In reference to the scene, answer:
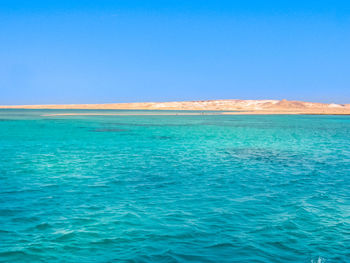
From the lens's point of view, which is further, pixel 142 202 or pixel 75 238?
pixel 142 202

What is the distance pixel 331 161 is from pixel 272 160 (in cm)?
382

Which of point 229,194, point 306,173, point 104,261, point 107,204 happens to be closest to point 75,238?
point 104,261

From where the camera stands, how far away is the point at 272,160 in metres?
23.6

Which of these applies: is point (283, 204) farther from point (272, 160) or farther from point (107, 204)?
point (272, 160)

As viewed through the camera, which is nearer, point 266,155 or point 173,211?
point 173,211

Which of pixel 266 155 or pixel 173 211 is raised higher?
pixel 266 155

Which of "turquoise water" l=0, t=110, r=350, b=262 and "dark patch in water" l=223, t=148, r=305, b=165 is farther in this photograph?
"dark patch in water" l=223, t=148, r=305, b=165

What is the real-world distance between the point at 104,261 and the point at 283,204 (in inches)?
287

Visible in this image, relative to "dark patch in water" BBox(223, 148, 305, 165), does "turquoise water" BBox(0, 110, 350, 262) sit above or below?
below

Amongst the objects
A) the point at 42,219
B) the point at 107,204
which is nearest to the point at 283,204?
the point at 107,204

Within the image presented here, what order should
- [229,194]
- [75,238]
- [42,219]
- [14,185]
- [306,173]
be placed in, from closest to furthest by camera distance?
[75,238] < [42,219] < [229,194] < [14,185] < [306,173]

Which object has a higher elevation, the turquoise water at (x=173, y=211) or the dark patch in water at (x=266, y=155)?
the dark patch in water at (x=266, y=155)

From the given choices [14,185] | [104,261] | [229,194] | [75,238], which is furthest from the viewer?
[14,185]

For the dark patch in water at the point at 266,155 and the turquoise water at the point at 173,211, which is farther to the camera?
the dark patch in water at the point at 266,155
